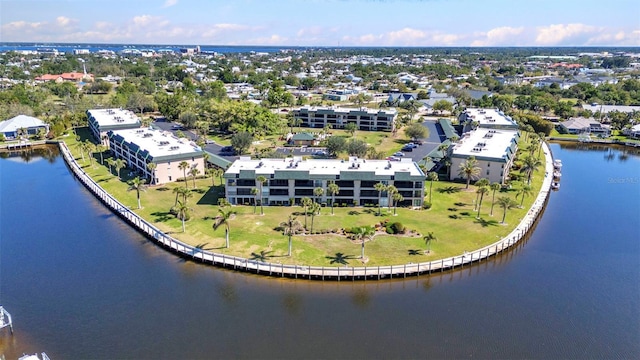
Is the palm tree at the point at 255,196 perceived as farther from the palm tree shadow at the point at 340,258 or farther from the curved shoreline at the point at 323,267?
the palm tree shadow at the point at 340,258

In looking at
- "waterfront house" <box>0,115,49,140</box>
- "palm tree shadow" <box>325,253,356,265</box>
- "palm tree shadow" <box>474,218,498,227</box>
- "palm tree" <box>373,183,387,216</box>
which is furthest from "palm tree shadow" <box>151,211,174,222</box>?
"waterfront house" <box>0,115,49,140</box>

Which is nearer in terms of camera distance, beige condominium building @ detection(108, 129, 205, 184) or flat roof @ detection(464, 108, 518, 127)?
beige condominium building @ detection(108, 129, 205, 184)

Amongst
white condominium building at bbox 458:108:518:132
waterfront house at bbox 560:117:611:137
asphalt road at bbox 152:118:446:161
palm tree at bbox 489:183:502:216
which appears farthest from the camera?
waterfront house at bbox 560:117:611:137

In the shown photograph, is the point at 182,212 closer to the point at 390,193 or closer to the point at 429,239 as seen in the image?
the point at 390,193

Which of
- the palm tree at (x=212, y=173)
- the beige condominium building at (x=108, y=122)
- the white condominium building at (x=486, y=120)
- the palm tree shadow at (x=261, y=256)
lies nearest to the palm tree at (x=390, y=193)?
the palm tree shadow at (x=261, y=256)

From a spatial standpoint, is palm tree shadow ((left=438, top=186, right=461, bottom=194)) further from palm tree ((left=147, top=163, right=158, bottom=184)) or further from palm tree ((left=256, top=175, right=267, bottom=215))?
palm tree ((left=147, top=163, right=158, bottom=184))

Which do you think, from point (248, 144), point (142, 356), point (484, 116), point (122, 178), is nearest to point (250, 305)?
point (142, 356)

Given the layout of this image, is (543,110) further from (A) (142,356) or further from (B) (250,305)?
(A) (142,356)

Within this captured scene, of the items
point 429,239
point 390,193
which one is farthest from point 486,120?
point 429,239
